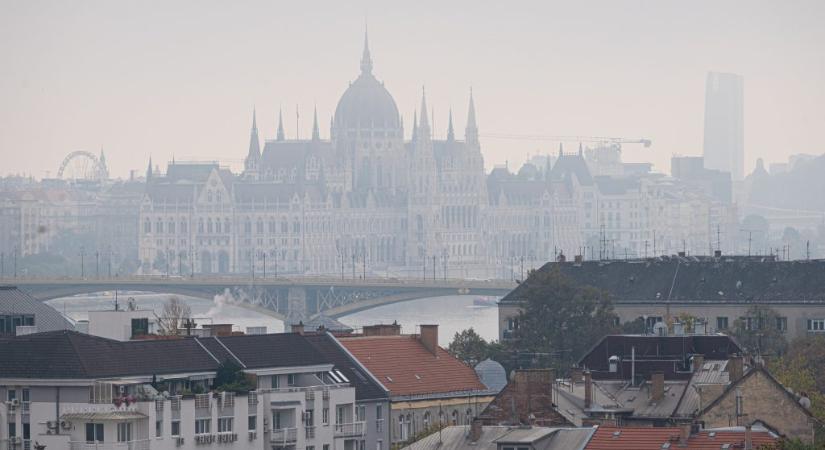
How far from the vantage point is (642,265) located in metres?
82.7

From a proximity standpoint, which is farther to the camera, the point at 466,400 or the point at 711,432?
the point at 466,400

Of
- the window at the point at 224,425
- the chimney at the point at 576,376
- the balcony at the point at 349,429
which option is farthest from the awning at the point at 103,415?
the chimney at the point at 576,376

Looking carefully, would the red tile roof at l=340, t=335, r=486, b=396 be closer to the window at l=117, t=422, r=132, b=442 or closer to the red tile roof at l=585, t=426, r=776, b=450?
the window at l=117, t=422, r=132, b=442

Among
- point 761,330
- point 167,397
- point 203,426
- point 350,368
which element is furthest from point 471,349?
point 167,397

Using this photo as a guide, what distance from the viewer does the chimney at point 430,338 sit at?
47938mm

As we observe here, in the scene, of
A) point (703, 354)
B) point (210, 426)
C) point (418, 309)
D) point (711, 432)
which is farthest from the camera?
point (418, 309)

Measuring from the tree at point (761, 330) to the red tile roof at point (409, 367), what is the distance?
1409cm

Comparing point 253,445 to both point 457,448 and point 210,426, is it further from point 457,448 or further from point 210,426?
point 457,448

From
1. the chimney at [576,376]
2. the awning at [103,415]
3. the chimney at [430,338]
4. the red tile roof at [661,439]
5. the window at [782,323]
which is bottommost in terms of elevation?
the window at [782,323]

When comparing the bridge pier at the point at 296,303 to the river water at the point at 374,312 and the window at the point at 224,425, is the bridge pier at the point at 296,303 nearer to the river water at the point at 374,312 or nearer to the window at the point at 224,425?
the river water at the point at 374,312

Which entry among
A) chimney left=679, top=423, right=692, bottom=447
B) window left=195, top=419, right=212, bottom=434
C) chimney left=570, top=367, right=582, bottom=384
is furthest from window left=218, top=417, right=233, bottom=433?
chimney left=570, top=367, right=582, bottom=384

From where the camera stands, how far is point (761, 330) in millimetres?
69062

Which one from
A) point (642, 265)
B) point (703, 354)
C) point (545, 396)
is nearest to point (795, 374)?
point (703, 354)

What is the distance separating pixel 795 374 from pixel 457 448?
14723mm
